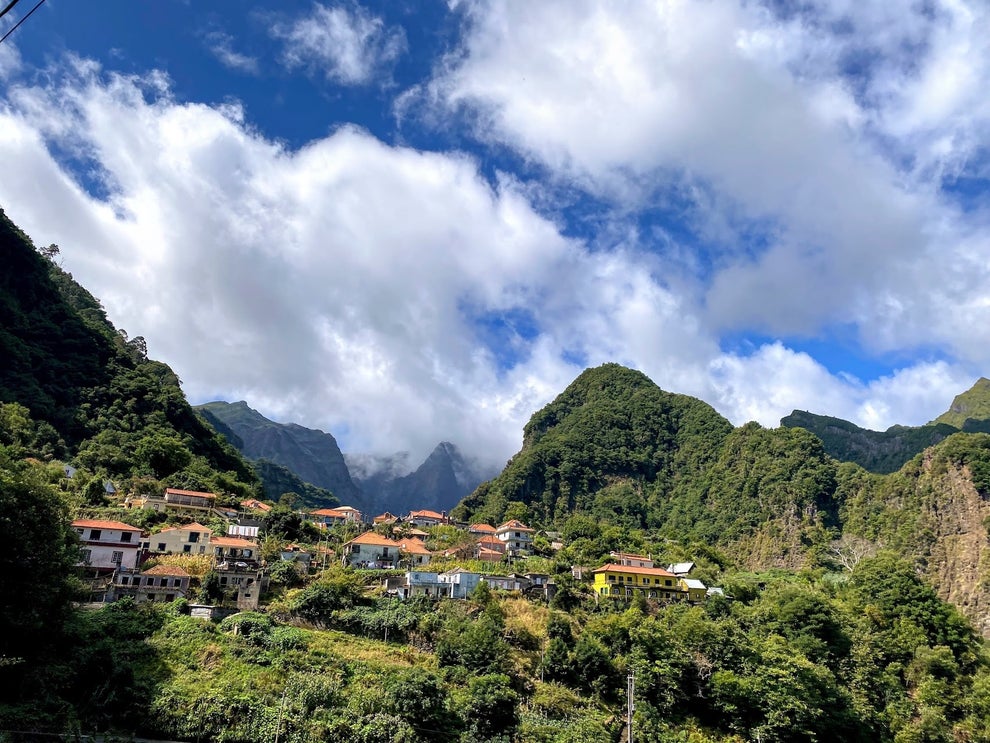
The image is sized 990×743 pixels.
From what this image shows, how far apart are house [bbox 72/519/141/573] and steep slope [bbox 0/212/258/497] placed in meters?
16.5

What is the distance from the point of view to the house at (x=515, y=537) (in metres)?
64.1

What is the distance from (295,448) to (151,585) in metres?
139

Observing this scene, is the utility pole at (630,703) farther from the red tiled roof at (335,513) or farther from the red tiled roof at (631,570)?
the red tiled roof at (335,513)

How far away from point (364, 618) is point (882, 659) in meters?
35.7

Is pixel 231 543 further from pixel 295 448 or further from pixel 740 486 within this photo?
pixel 295 448

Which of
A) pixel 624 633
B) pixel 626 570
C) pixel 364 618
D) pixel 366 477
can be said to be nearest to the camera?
pixel 364 618

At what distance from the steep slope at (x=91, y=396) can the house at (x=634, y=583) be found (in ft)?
108

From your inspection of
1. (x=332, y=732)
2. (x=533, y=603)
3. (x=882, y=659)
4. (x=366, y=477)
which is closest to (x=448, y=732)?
(x=332, y=732)

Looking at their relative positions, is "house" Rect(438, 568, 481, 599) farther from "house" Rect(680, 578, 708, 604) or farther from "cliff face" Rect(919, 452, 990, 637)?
"cliff face" Rect(919, 452, 990, 637)

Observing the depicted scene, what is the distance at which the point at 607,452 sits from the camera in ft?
373

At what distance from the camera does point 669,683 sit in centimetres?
3806

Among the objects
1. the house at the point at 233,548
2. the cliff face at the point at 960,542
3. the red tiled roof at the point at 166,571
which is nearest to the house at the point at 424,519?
the house at the point at 233,548

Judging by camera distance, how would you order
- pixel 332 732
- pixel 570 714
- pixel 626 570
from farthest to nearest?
pixel 626 570 → pixel 570 714 → pixel 332 732

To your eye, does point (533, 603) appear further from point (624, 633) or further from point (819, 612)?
point (819, 612)
